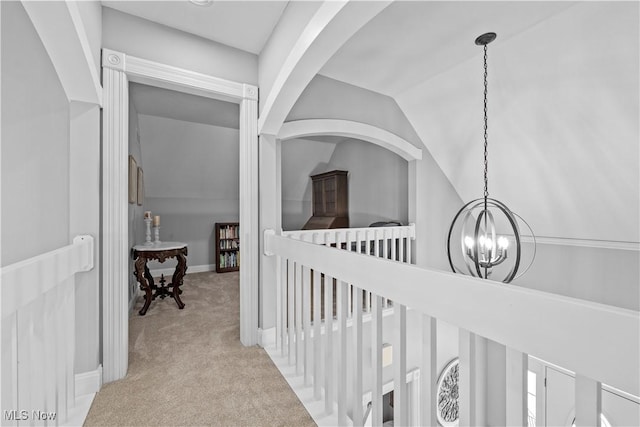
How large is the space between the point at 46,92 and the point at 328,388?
2198 millimetres

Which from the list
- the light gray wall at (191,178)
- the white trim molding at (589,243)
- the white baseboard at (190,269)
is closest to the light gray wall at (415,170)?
the white trim molding at (589,243)

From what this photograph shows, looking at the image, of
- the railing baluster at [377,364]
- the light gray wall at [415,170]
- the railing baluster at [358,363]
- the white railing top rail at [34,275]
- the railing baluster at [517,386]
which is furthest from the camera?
the light gray wall at [415,170]

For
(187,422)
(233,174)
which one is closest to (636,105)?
(187,422)

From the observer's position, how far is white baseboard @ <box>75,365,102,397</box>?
1701 mm

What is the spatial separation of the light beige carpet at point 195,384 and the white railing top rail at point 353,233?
101 centimetres

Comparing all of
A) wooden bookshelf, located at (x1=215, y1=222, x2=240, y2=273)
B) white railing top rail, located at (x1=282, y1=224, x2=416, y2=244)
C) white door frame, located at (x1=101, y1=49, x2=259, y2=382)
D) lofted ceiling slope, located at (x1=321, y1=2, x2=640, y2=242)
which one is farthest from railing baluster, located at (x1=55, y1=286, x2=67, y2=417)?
wooden bookshelf, located at (x1=215, y1=222, x2=240, y2=273)

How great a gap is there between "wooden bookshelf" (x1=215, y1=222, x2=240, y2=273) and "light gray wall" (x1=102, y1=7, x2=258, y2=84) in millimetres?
3589

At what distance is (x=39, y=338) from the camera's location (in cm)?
122

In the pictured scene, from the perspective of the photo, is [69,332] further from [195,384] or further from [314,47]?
[314,47]

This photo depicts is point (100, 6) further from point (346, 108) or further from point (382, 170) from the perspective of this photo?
point (382, 170)

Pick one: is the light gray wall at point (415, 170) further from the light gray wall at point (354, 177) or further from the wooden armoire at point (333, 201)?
the wooden armoire at point (333, 201)

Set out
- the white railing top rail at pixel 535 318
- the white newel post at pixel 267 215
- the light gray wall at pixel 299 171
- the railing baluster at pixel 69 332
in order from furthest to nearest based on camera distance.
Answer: the light gray wall at pixel 299 171
the white newel post at pixel 267 215
the railing baluster at pixel 69 332
the white railing top rail at pixel 535 318

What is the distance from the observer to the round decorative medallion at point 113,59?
1.84 m

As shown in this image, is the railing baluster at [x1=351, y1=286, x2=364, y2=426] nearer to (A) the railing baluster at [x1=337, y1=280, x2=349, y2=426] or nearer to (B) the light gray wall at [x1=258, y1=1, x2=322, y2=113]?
(A) the railing baluster at [x1=337, y1=280, x2=349, y2=426]
